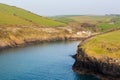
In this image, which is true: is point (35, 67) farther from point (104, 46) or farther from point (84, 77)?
point (104, 46)

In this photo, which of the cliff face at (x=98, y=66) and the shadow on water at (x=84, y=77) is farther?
the shadow on water at (x=84, y=77)

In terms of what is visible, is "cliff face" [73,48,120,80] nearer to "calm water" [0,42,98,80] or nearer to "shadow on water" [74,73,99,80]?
"shadow on water" [74,73,99,80]

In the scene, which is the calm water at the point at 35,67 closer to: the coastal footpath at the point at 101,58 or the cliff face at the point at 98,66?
the cliff face at the point at 98,66

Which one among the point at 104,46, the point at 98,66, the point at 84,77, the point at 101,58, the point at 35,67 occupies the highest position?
the point at 104,46

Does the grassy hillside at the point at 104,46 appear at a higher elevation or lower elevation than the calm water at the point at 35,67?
higher

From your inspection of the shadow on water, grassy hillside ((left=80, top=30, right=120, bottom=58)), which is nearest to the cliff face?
grassy hillside ((left=80, top=30, right=120, bottom=58))

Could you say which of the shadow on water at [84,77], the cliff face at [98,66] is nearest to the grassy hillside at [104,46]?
the cliff face at [98,66]

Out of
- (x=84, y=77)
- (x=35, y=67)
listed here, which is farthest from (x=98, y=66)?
(x=35, y=67)

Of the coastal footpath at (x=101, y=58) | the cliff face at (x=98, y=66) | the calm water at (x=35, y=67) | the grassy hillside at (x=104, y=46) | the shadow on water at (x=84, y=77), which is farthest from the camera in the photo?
the calm water at (x=35, y=67)
